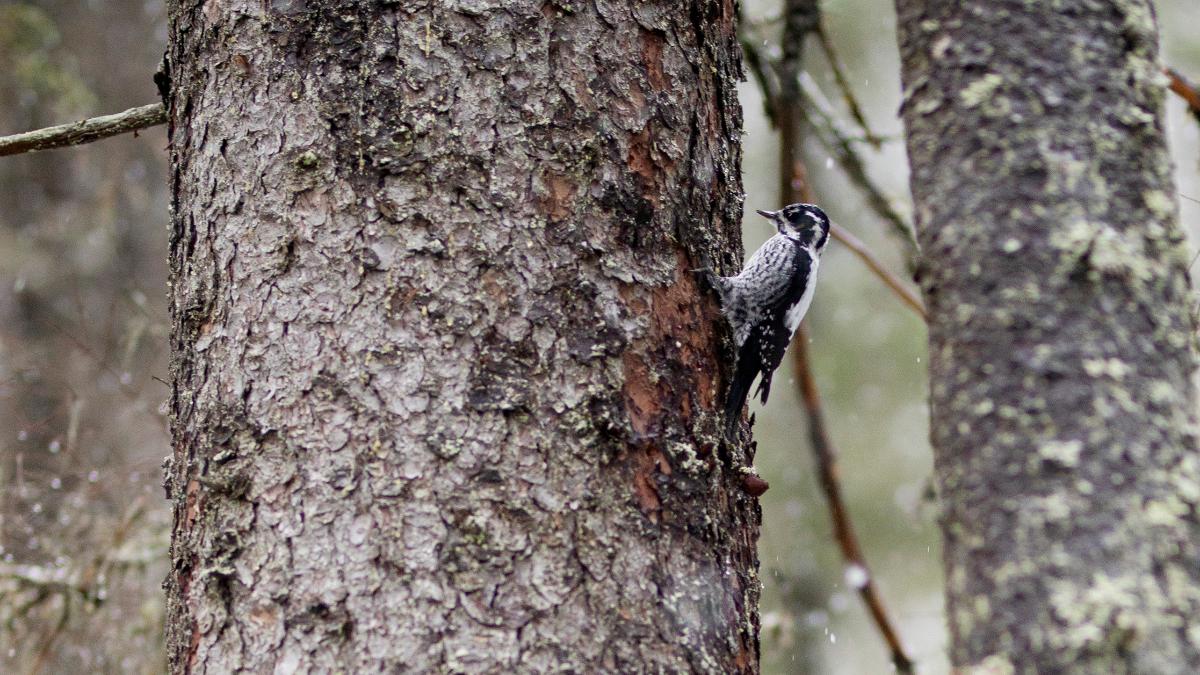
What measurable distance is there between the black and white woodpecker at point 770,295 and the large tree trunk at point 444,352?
0.14 metres

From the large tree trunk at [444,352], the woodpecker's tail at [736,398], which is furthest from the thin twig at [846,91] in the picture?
the large tree trunk at [444,352]

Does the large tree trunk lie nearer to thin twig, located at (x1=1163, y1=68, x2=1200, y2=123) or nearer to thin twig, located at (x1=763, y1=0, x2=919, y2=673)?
thin twig, located at (x1=763, y1=0, x2=919, y2=673)

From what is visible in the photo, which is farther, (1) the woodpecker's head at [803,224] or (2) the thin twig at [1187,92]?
(1) the woodpecker's head at [803,224]

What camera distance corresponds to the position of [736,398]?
7.75ft

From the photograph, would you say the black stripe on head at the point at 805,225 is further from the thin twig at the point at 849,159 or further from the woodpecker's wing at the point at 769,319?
the thin twig at the point at 849,159

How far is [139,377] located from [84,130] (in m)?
2.04

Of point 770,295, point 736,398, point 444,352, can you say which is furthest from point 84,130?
point 770,295

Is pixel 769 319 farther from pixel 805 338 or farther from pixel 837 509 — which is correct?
pixel 837 509

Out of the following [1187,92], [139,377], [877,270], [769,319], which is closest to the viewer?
[1187,92]

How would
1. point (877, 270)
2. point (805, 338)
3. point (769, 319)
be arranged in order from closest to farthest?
point (769, 319) → point (877, 270) → point (805, 338)

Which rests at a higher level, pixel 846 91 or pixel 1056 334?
pixel 846 91

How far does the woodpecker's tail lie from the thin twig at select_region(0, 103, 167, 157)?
1.32 metres

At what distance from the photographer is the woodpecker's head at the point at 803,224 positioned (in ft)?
13.2

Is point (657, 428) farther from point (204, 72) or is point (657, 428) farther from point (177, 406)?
point (204, 72)
